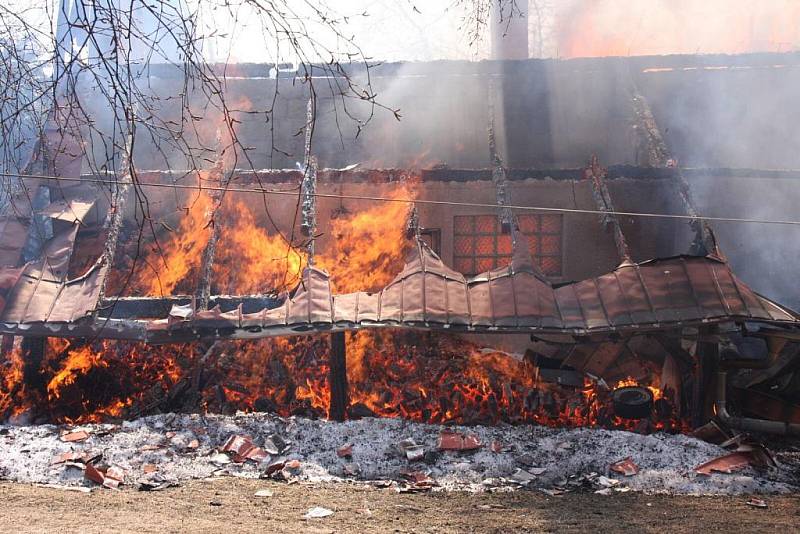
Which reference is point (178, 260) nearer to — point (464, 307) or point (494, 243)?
point (464, 307)

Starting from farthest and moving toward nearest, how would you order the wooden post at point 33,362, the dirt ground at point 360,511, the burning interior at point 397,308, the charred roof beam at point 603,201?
1. the charred roof beam at point 603,201
2. the wooden post at point 33,362
3. the burning interior at point 397,308
4. the dirt ground at point 360,511

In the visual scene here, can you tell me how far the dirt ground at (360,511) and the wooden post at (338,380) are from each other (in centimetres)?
174

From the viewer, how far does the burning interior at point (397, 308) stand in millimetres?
8578

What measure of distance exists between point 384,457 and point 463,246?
4.77 m

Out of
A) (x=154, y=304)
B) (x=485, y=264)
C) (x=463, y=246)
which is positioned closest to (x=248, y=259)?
(x=154, y=304)

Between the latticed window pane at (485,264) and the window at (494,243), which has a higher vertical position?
the window at (494,243)

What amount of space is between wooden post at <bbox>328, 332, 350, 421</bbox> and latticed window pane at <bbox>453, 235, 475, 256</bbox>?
11.5 feet

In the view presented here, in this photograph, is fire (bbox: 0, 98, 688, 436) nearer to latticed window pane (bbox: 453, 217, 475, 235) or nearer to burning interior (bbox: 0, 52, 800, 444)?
burning interior (bbox: 0, 52, 800, 444)

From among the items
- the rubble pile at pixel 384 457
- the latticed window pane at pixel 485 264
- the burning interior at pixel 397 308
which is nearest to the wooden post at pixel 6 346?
the burning interior at pixel 397 308

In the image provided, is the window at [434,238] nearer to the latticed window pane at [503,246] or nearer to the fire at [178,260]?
the latticed window pane at [503,246]

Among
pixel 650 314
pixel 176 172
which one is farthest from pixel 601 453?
pixel 176 172

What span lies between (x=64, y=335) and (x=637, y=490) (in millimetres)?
7203

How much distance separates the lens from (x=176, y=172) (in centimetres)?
1194

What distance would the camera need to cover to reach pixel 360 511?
253 inches
